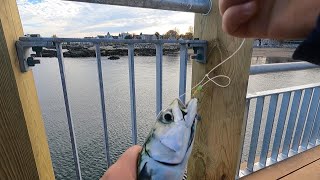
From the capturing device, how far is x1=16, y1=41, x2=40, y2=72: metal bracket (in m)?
0.88

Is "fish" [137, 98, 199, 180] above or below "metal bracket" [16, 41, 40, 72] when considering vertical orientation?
below

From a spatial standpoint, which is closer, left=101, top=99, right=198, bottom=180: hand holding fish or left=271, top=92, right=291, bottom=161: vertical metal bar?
left=101, top=99, right=198, bottom=180: hand holding fish

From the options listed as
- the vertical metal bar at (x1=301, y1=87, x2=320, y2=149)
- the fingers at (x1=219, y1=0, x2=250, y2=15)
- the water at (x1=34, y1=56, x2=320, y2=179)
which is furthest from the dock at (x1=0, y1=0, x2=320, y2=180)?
the water at (x1=34, y1=56, x2=320, y2=179)

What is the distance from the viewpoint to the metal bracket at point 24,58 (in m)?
0.88

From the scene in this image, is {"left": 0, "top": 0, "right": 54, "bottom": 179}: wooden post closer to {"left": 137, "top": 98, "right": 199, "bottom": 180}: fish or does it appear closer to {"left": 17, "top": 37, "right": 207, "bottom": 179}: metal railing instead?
{"left": 17, "top": 37, "right": 207, "bottom": 179}: metal railing

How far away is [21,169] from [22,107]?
30 cm

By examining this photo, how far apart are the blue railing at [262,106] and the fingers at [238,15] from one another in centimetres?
62

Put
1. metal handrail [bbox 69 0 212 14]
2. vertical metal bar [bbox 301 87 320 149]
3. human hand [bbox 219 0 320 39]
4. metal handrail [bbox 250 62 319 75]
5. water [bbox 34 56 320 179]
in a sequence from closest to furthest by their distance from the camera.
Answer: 1. human hand [bbox 219 0 320 39]
2. metal handrail [bbox 69 0 212 14]
3. metal handrail [bbox 250 62 319 75]
4. vertical metal bar [bbox 301 87 320 149]
5. water [bbox 34 56 320 179]

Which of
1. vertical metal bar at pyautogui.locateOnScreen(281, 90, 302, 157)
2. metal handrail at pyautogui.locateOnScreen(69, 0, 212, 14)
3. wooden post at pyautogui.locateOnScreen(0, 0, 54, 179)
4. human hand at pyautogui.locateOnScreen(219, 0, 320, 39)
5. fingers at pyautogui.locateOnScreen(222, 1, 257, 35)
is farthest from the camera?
vertical metal bar at pyautogui.locateOnScreen(281, 90, 302, 157)

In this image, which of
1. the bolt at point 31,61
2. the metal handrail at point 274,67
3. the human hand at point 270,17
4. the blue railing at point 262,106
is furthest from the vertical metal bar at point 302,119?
the bolt at point 31,61

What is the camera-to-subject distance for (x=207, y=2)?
4.10 ft

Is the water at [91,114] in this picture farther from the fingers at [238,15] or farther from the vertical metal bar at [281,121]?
the fingers at [238,15]

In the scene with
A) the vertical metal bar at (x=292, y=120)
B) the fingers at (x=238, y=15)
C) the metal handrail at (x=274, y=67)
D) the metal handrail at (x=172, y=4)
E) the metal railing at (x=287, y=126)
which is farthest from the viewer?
the vertical metal bar at (x=292, y=120)

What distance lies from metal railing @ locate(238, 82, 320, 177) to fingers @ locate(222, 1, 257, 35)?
1334mm
